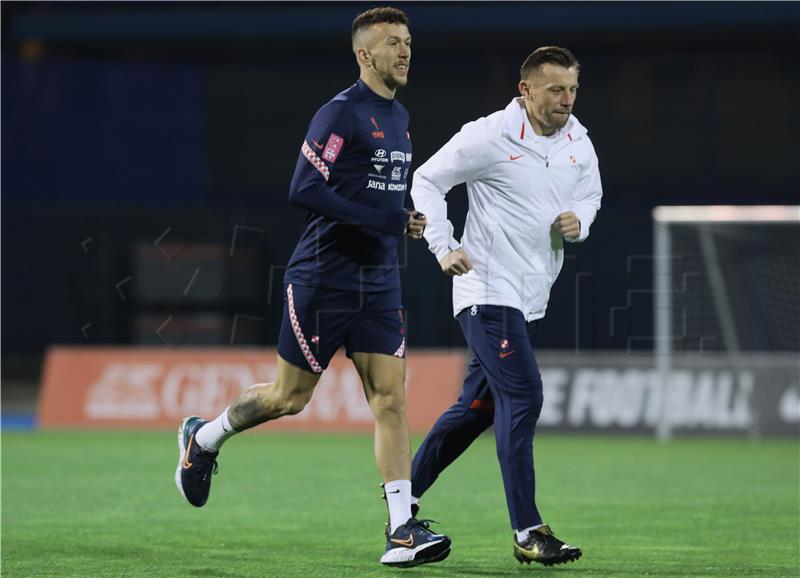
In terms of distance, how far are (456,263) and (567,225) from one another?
1.98 ft

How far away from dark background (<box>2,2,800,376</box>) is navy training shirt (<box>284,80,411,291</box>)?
44.7 ft

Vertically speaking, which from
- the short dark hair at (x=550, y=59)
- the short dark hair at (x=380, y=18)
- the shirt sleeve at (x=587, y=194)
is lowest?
the shirt sleeve at (x=587, y=194)

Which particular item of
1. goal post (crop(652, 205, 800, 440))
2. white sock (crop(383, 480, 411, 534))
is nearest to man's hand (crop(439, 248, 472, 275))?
white sock (crop(383, 480, 411, 534))

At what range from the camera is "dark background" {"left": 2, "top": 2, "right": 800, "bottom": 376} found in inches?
842

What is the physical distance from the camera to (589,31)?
79.4 feet

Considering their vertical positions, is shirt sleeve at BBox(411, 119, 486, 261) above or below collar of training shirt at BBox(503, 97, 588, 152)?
below

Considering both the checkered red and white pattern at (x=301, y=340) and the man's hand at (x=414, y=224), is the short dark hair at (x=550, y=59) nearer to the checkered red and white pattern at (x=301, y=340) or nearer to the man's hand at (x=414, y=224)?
the man's hand at (x=414, y=224)

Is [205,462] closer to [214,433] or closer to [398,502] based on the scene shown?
[214,433]

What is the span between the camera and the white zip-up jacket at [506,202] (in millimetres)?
7152

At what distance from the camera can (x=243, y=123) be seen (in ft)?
80.1

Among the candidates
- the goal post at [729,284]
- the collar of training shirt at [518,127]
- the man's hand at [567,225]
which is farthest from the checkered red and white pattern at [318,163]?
the goal post at [729,284]

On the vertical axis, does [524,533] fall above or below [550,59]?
below

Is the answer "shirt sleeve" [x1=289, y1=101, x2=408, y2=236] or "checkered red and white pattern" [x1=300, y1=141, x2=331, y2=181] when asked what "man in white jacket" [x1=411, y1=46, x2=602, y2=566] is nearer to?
"shirt sleeve" [x1=289, y1=101, x2=408, y2=236]

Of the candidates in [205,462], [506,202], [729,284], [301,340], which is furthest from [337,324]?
[729,284]
